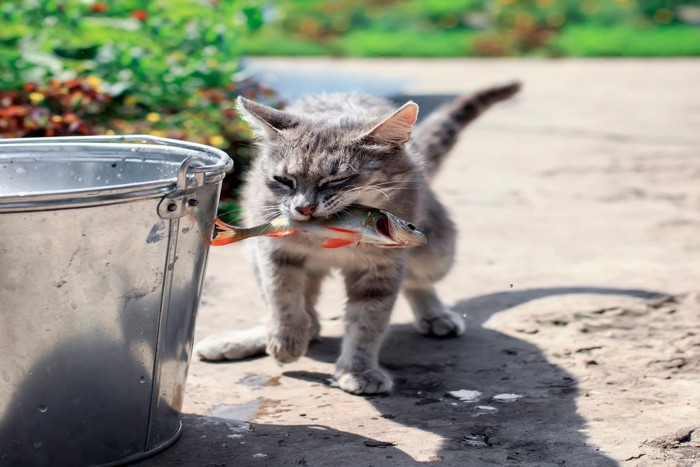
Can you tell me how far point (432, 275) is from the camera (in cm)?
402

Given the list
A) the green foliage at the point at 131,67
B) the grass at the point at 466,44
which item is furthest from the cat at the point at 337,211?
the grass at the point at 466,44

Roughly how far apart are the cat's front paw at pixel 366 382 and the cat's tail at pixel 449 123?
3.56 feet

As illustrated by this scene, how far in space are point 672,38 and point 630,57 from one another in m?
0.90

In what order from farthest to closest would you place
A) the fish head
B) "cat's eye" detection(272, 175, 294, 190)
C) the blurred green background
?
1. the blurred green background
2. "cat's eye" detection(272, 175, 294, 190)
3. the fish head

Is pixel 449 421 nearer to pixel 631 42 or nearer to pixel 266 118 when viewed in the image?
pixel 266 118

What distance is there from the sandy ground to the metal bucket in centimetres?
24

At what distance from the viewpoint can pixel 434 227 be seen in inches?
159

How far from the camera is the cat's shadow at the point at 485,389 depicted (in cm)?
293

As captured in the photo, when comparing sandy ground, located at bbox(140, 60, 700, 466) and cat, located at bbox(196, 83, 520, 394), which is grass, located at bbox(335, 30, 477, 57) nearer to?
sandy ground, located at bbox(140, 60, 700, 466)

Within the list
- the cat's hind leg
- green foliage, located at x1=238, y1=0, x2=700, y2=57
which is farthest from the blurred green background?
green foliage, located at x1=238, y1=0, x2=700, y2=57

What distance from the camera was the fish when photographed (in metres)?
3.01

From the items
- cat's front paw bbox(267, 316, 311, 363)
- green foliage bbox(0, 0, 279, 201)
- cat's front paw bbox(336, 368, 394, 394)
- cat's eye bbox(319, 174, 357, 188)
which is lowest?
cat's front paw bbox(336, 368, 394, 394)

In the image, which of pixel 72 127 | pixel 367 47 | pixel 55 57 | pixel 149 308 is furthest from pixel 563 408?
pixel 367 47

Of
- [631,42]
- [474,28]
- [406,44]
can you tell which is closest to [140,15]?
[406,44]
